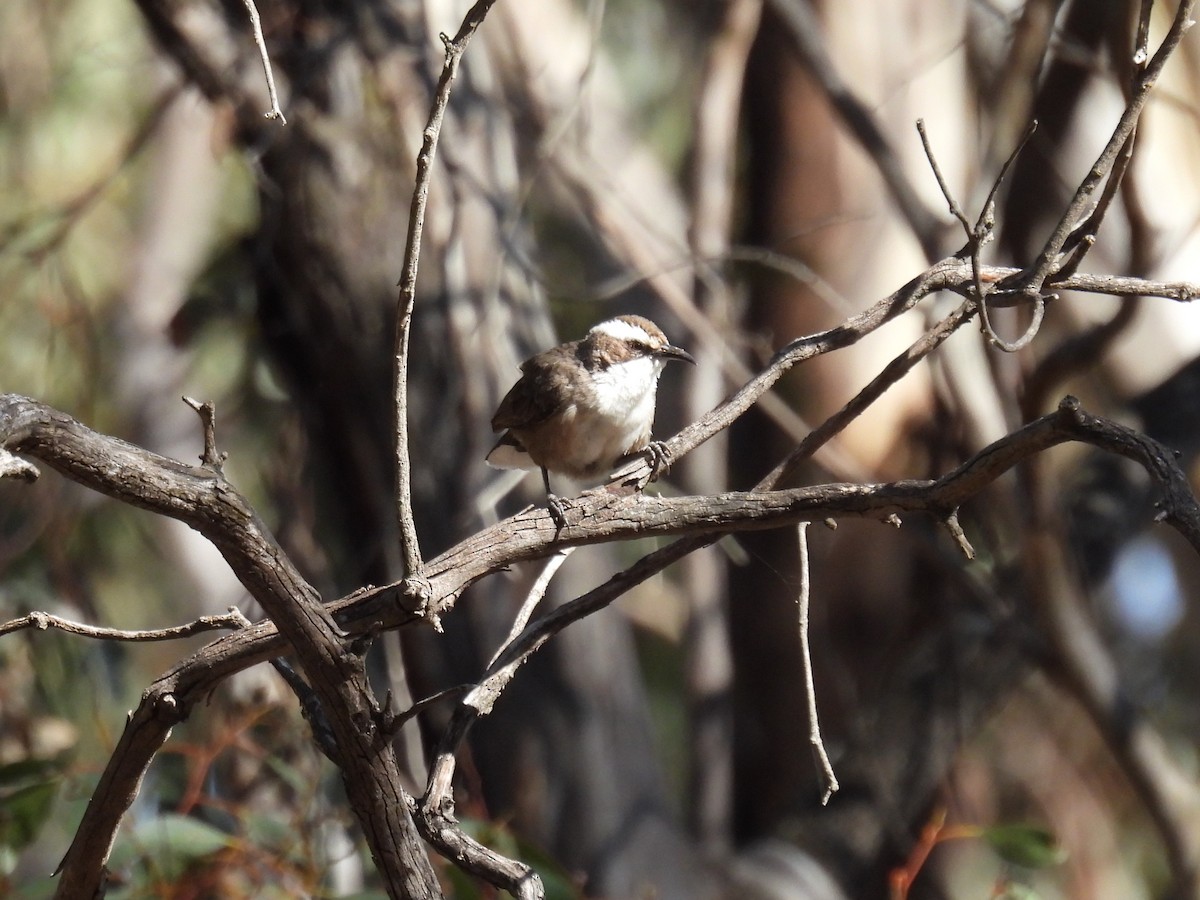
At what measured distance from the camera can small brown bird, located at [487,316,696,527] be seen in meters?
3.90

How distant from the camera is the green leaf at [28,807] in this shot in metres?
3.85

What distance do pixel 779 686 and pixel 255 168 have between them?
386 cm

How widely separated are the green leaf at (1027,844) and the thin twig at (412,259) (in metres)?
2.73

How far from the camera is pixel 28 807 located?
392 centimetres

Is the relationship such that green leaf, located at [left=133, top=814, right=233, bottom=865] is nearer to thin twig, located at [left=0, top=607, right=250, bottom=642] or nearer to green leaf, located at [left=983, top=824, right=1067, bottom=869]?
thin twig, located at [left=0, top=607, right=250, bottom=642]

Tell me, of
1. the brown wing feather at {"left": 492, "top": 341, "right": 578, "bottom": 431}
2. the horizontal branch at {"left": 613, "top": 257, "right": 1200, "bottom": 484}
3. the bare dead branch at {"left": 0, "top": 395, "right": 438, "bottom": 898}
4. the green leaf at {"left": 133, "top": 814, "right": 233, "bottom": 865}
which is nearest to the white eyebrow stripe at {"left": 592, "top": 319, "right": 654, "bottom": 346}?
the brown wing feather at {"left": 492, "top": 341, "right": 578, "bottom": 431}

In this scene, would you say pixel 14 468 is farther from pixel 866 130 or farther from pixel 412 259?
pixel 866 130

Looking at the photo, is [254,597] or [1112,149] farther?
[1112,149]

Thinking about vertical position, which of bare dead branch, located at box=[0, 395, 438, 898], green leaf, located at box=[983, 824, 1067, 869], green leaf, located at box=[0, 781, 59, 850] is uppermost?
green leaf, located at box=[0, 781, 59, 850]

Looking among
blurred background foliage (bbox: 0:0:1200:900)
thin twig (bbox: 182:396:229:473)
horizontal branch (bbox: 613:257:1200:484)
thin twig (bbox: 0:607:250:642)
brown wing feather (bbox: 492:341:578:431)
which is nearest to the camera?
thin twig (bbox: 182:396:229:473)

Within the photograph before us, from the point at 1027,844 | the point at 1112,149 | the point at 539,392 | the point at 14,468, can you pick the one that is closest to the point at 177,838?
the point at 539,392

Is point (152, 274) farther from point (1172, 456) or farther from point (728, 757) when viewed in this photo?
point (1172, 456)

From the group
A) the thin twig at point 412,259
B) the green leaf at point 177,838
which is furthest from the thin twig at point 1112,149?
the green leaf at point 177,838

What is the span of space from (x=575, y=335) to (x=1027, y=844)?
4.56 m
